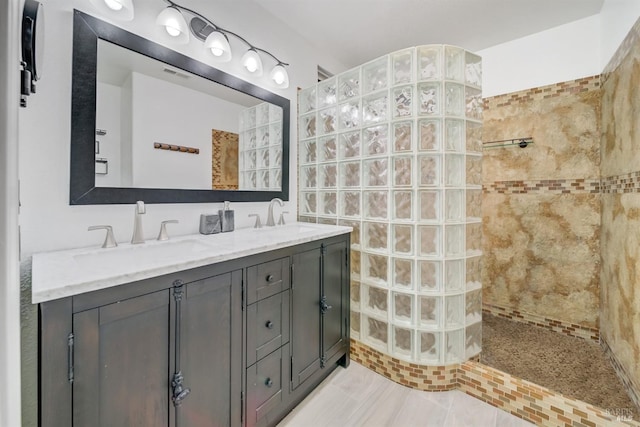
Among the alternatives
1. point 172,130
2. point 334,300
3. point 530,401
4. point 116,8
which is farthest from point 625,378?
point 116,8

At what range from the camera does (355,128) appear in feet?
6.29

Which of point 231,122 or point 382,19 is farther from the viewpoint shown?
point 382,19

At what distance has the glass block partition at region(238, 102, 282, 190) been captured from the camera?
1.91 metres

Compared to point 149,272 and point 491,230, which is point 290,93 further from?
point 491,230

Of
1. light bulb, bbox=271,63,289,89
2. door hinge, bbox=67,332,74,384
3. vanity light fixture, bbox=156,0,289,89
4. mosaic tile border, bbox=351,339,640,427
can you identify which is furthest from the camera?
light bulb, bbox=271,63,289,89

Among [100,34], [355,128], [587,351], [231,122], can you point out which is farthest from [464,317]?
[100,34]

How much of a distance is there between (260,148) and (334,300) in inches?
45.4

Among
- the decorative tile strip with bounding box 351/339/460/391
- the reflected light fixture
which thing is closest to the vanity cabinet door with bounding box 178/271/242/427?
the decorative tile strip with bounding box 351/339/460/391

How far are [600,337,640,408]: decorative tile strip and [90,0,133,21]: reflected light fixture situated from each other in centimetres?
311

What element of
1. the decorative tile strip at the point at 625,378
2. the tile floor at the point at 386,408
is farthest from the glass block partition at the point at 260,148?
the decorative tile strip at the point at 625,378

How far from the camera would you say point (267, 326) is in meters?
1.34

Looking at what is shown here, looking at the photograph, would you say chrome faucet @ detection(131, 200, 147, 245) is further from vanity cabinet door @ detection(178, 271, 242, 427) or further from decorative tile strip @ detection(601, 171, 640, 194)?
decorative tile strip @ detection(601, 171, 640, 194)

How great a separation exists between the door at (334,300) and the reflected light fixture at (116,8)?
1508mm

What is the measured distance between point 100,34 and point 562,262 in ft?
10.8
